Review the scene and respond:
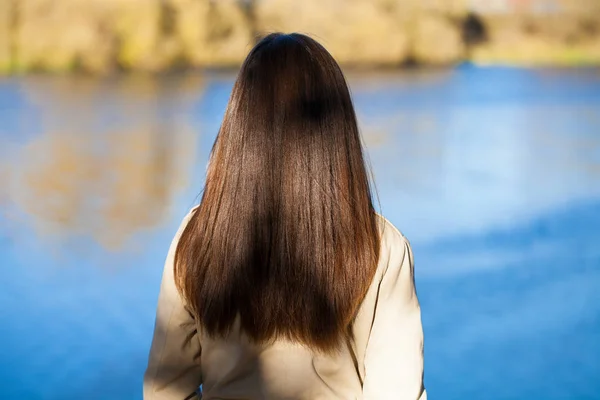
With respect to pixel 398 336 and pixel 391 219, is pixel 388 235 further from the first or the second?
pixel 391 219

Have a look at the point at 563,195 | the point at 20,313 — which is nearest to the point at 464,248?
the point at 563,195

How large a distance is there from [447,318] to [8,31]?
7474mm

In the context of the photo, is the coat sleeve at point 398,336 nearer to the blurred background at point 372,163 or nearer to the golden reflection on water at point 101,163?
the blurred background at point 372,163

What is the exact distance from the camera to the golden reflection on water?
5316 mm

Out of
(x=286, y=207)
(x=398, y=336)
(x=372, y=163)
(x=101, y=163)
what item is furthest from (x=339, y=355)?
(x=101, y=163)

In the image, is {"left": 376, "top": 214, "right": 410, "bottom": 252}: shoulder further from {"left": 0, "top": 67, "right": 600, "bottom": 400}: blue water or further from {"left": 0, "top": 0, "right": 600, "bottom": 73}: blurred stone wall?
{"left": 0, "top": 0, "right": 600, "bottom": 73}: blurred stone wall

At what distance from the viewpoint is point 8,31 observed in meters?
9.75

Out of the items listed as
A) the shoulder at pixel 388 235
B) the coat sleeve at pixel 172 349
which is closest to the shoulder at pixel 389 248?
the shoulder at pixel 388 235

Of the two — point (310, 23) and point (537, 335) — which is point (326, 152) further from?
point (310, 23)

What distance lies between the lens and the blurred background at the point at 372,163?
12.0ft

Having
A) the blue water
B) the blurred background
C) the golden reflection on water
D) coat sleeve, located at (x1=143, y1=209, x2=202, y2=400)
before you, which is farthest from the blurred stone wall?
coat sleeve, located at (x1=143, y1=209, x2=202, y2=400)

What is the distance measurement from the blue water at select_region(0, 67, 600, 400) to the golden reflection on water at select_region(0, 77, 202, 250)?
0.02 metres

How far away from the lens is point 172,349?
3.61ft

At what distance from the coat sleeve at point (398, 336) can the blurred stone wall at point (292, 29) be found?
8.36 m
